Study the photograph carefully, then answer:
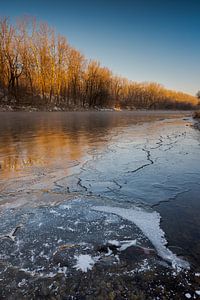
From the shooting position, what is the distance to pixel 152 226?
8.52 ft

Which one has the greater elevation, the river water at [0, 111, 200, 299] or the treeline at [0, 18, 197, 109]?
the treeline at [0, 18, 197, 109]

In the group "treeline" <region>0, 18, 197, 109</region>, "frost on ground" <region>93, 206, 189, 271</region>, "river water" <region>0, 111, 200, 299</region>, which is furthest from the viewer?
"treeline" <region>0, 18, 197, 109</region>

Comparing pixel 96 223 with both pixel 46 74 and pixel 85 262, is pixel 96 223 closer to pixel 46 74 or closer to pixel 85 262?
pixel 85 262

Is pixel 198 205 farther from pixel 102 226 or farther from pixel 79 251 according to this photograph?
pixel 79 251

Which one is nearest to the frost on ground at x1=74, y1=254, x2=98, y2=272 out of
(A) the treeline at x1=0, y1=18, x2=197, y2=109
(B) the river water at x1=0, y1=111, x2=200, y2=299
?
(B) the river water at x1=0, y1=111, x2=200, y2=299

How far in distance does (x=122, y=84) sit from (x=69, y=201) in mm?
96144

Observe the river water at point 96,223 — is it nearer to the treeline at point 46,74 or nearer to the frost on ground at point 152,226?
the frost on ground at point 152,226

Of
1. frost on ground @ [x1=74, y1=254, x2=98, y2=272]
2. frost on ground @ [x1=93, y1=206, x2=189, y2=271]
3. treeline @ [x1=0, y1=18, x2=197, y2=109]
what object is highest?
treeline @ [x1=0, y1=18, x2=197, y2=109]

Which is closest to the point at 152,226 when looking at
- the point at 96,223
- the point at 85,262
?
the point at 96,223

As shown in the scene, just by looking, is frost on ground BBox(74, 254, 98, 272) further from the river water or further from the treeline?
the treeline

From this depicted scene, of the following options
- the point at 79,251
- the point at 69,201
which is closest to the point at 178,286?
the point at 79,251

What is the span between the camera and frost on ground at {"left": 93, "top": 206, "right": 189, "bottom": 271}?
2.00 m

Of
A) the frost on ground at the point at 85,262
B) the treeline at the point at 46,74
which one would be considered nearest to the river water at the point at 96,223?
the frost on ground at the point at 85,262

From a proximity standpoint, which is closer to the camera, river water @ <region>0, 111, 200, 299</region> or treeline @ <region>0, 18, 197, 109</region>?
river water @ <region>0, 111, 200, 299</region>
